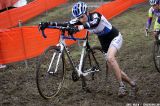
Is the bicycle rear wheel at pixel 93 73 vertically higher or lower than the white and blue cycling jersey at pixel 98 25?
lower

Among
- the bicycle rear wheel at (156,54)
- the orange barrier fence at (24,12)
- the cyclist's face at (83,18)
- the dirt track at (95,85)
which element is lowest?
the dirt track at (95,85)

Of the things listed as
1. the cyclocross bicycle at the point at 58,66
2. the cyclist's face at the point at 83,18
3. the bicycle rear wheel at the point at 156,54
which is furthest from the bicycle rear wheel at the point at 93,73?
the bicycle rear wheel at the point at 156,54

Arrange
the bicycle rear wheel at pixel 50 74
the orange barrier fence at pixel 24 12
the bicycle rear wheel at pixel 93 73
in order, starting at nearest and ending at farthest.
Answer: the bicycle rear wheel at pixel 50 74
the bicycle rear wheel at pixel 93 73
the orange barrier fence at pixel 24 12

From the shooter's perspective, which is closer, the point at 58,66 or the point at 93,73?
the point at 58,66

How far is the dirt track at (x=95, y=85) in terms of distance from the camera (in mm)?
7904

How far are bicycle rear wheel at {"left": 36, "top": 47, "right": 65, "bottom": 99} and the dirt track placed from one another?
0.23 m

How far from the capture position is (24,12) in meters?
20.3

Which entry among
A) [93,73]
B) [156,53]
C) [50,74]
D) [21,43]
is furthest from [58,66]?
[21,43]

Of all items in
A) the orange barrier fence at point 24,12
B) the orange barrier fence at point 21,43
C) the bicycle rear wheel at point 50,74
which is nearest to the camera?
the bicycle rear wheel at point 50,74

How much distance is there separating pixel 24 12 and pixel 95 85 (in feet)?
39.9

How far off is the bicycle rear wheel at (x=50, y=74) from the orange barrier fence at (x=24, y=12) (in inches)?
422

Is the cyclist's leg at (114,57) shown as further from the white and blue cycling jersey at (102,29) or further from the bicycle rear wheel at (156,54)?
the bicycle rear wheel at (156,54)

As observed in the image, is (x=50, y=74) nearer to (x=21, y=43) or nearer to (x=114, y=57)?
(x=114, y=57)

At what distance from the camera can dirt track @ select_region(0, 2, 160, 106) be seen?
790cm
